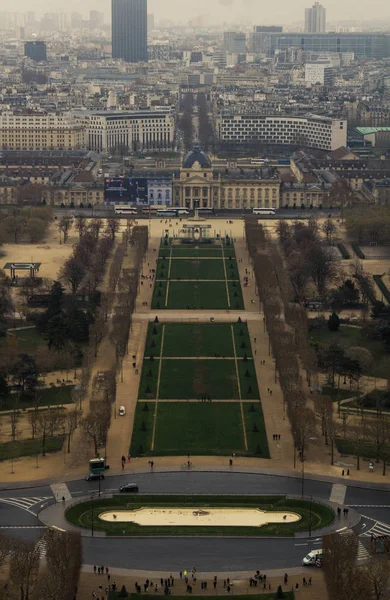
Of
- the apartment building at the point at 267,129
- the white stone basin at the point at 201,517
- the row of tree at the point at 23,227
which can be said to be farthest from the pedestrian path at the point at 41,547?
the apartment building at the point at 267,129

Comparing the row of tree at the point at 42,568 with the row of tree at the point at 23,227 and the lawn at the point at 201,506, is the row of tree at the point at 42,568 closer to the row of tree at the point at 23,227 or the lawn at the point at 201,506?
the lawn at the point at 201,506

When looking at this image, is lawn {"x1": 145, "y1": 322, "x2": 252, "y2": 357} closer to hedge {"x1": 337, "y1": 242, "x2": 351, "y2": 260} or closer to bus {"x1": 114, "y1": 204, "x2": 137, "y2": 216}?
hedge {"x1": 337, "y1": 242, "x2": 351, "y2": 260}

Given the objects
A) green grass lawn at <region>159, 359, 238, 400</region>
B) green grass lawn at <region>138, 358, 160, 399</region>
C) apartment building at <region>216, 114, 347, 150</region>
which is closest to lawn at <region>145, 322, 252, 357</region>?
green grass lawn at <region>159, 359, 238, 400</region>

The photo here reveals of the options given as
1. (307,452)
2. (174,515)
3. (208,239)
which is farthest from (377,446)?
(208,239)

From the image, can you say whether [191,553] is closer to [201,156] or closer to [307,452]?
→ [307,452]

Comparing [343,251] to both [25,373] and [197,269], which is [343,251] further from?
[25,373]
